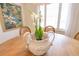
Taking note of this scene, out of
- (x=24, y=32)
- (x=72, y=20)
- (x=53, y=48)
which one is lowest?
(x=53, y=48)

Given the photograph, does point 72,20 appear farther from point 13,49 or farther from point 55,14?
point 13,49

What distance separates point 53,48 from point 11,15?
473mm

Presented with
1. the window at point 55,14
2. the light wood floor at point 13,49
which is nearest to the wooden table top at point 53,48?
the light wood floor at point 13,49

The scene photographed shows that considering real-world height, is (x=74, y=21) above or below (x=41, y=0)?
below

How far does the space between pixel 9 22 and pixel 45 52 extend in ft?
1.35

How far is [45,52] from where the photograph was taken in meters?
0.95

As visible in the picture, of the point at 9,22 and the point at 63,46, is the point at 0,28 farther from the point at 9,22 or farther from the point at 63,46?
the point at 63,46

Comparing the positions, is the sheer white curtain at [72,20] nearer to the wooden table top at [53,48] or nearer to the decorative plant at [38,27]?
the wooden table top at [53,48]

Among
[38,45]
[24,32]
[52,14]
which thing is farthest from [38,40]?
[52,14]

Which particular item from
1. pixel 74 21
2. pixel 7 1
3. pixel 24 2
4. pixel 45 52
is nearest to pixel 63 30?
pixel 74 21

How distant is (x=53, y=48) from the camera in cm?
98

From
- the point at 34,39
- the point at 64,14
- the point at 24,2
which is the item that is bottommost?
the point at 34,39

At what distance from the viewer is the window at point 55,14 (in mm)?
903

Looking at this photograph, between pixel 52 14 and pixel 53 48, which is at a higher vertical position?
pixel 52 14
